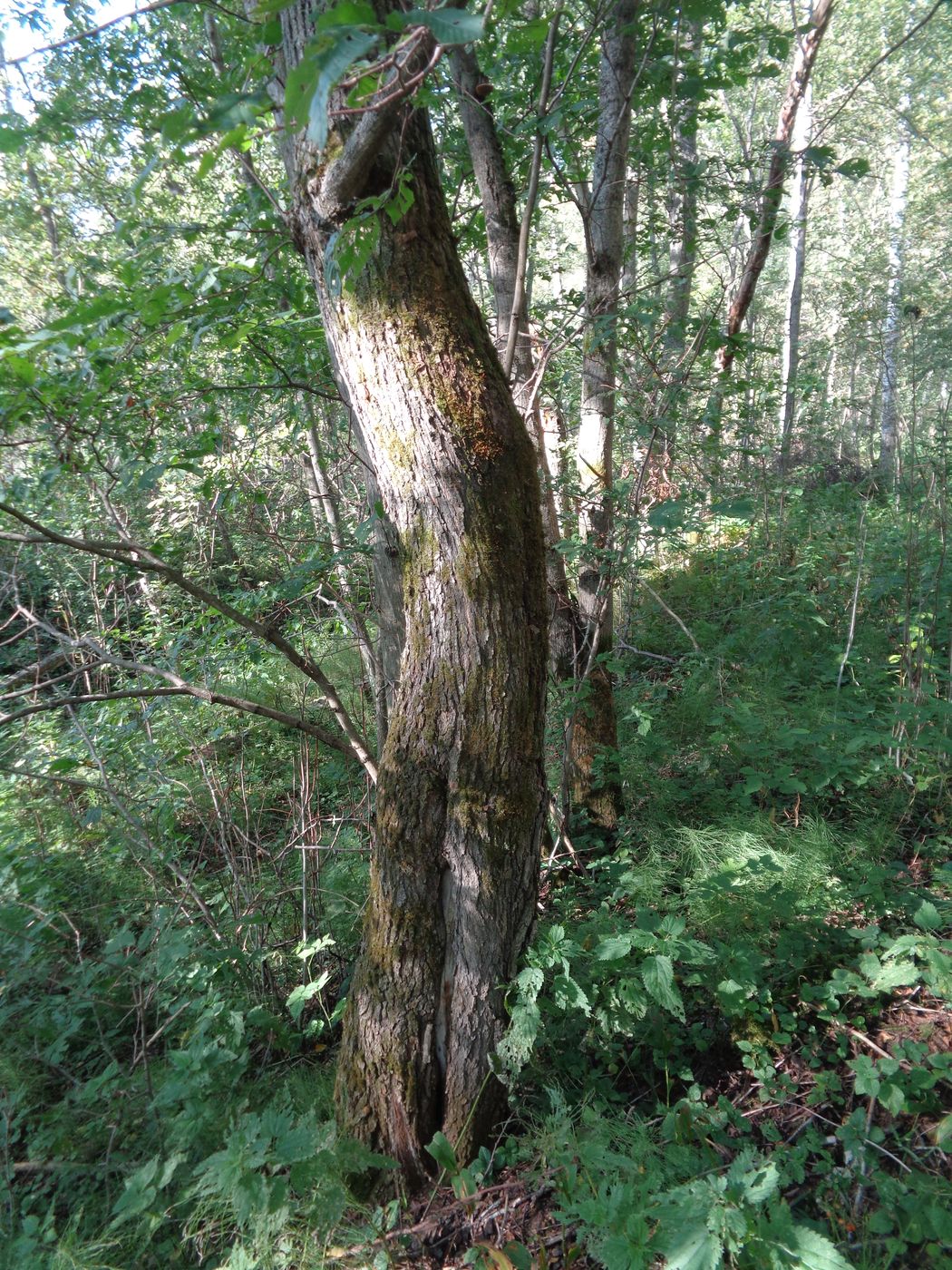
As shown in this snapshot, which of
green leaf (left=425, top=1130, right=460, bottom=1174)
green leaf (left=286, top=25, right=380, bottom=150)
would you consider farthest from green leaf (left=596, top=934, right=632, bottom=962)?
green leaf (left=286, top=25, right=380, bottom=150)

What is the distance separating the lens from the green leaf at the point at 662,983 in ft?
6.70

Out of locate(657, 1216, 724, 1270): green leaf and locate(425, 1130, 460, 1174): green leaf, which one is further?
locate(425, 1130, 460, 1174): green leaf

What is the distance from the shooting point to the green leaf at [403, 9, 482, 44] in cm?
93

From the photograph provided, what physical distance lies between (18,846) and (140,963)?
4.62ft

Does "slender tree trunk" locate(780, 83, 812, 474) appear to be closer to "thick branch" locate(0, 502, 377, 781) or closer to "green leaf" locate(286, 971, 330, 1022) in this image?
"thick branch" locate(0, 502, 377, 781)

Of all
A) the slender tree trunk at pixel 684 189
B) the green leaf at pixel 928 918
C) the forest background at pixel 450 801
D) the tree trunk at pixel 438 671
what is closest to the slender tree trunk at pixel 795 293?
the slender tree trunk at pixel 684 189

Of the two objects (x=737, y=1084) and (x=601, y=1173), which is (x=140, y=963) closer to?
(x=601, y=1173)

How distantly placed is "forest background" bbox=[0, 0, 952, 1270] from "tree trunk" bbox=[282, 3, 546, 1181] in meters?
0.02

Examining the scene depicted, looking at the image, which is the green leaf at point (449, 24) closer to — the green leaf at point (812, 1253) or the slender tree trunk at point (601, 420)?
the slender tree trunk at point (601, 420)

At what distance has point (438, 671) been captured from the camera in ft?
6.63

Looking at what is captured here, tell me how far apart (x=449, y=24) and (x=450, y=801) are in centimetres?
174

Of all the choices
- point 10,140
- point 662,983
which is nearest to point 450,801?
point 662,983

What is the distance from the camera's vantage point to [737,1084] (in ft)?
7.76

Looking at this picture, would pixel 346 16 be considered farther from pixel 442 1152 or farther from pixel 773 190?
pixel 773 190
